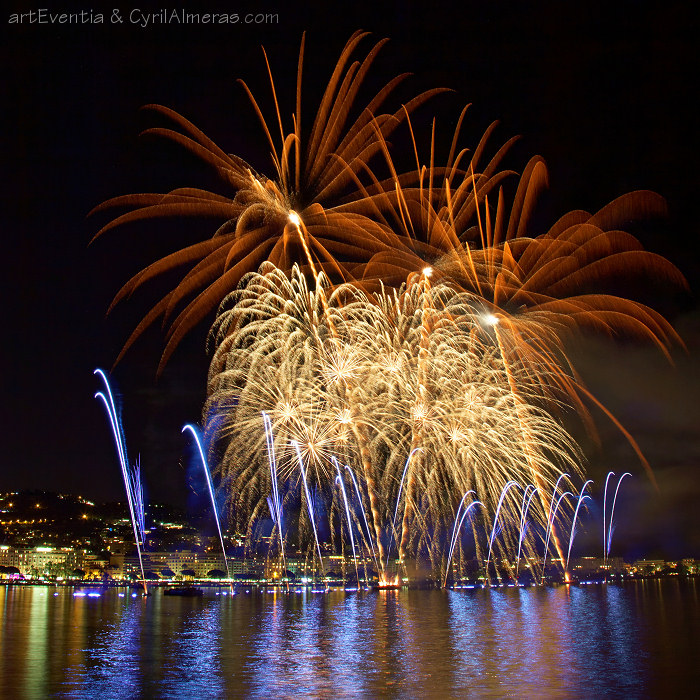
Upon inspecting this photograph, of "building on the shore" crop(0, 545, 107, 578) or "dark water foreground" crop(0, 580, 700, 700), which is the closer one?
"dark water foreground" crop(0, 580, 700, 700)

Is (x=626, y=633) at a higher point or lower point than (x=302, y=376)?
lower

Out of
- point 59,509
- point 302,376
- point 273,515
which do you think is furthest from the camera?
point 59,509

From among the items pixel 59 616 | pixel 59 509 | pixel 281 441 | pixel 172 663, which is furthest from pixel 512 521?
pixel 59 509

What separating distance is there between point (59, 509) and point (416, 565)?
12994 centimetres

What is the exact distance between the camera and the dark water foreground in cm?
1505

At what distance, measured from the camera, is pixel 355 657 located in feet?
64.0

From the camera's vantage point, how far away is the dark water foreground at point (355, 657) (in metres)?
15.0

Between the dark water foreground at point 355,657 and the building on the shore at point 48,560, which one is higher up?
the building on the shore at point 48,560

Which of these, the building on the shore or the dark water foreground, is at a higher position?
the building on the shore

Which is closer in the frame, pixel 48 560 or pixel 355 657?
pixel 355 657

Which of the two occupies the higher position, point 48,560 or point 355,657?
point 48,560

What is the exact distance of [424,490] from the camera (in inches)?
1582

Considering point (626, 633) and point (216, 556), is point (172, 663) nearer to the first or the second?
point (626, 633)

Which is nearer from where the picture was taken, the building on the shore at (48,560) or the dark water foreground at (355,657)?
the dark water foreground at (355,657)
